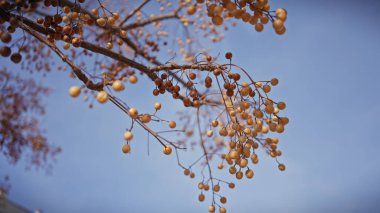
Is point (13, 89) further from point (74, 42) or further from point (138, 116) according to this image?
point (138, 116)

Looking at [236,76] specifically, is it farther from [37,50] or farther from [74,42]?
[37,50]

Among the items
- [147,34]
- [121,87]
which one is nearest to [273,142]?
[121,87]

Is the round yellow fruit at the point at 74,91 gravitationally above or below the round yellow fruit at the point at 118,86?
below

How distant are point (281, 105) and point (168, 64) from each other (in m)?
0.78

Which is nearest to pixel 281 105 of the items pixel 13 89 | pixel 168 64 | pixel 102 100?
pixel 168 64

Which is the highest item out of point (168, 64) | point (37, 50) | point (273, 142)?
point (37, 50)

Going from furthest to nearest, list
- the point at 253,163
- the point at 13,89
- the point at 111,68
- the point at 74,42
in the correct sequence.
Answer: the point at 13,89 < the point at 111,68 < the point at 253,163 < the point at 74,42

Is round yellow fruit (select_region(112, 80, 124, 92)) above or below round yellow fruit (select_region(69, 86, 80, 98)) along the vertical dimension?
above

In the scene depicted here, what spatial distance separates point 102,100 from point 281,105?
1082 mm

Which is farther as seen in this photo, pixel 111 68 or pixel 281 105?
pixel 111 68

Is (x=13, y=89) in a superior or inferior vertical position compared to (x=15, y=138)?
superior

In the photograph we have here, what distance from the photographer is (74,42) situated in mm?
1647

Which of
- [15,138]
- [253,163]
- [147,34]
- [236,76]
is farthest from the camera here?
[15,138]

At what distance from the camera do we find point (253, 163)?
1.78 metres
